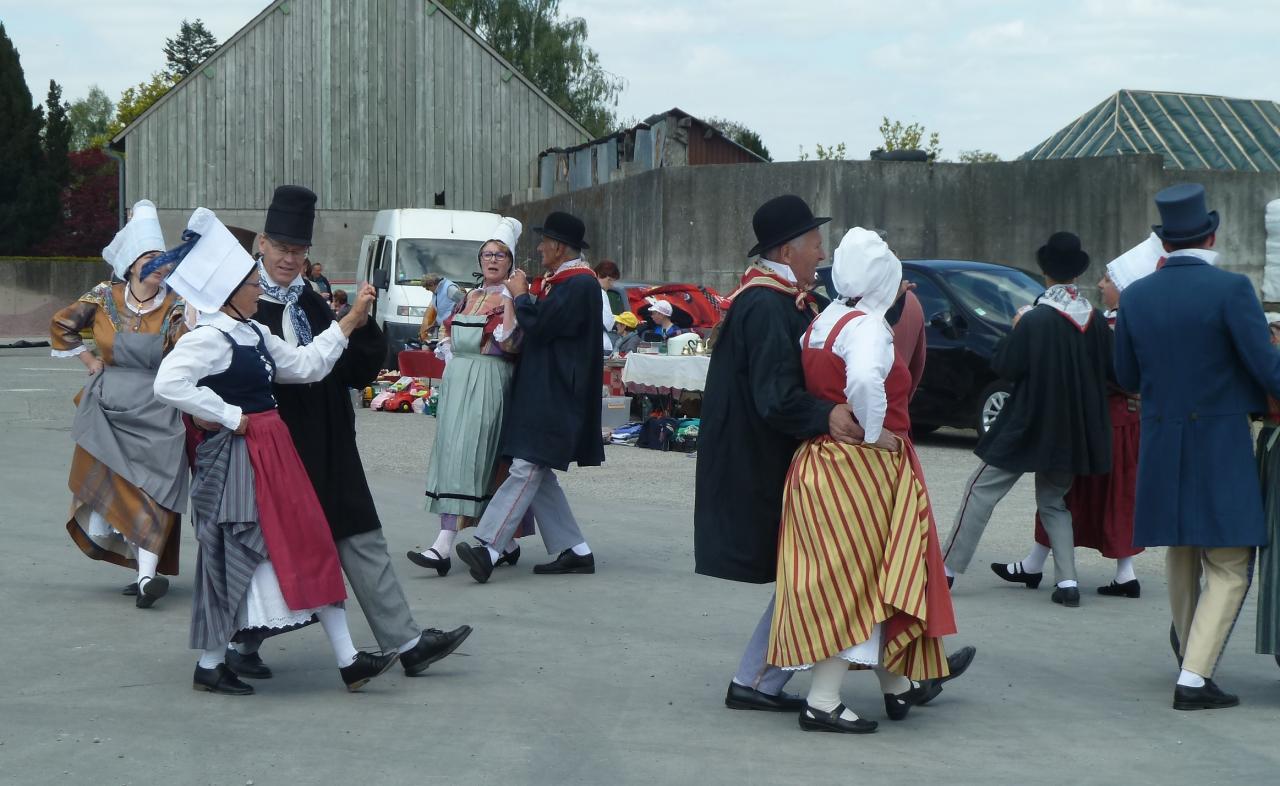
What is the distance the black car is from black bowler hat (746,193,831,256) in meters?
8.59

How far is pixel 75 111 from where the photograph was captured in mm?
113312

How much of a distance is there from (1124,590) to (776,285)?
3494mm

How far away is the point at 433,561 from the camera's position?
8.18 metres

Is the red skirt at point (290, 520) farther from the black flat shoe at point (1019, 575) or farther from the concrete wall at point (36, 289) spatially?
the concrete wall at point (36, 289)

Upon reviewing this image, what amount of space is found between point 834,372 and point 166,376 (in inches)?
87.1

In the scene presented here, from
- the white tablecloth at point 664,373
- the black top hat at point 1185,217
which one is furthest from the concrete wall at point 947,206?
the black top hat at point 1185,217

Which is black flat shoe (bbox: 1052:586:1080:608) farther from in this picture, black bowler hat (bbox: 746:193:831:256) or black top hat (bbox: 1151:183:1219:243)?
black bowler hat (bbox: 746:193:831:256)

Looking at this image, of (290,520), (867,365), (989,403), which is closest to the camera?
(867,365)

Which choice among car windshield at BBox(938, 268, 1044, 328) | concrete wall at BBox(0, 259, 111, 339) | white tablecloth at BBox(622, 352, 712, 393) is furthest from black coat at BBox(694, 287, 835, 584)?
concrete wall at BBox(0, 259, 111, 339)

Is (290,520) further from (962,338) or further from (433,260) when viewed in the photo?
(433,260)

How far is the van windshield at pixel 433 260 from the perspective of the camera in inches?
906

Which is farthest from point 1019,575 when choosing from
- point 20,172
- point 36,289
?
point 20,172

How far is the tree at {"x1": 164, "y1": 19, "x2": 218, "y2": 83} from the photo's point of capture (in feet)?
348

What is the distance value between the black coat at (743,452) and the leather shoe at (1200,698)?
153 centimetres
